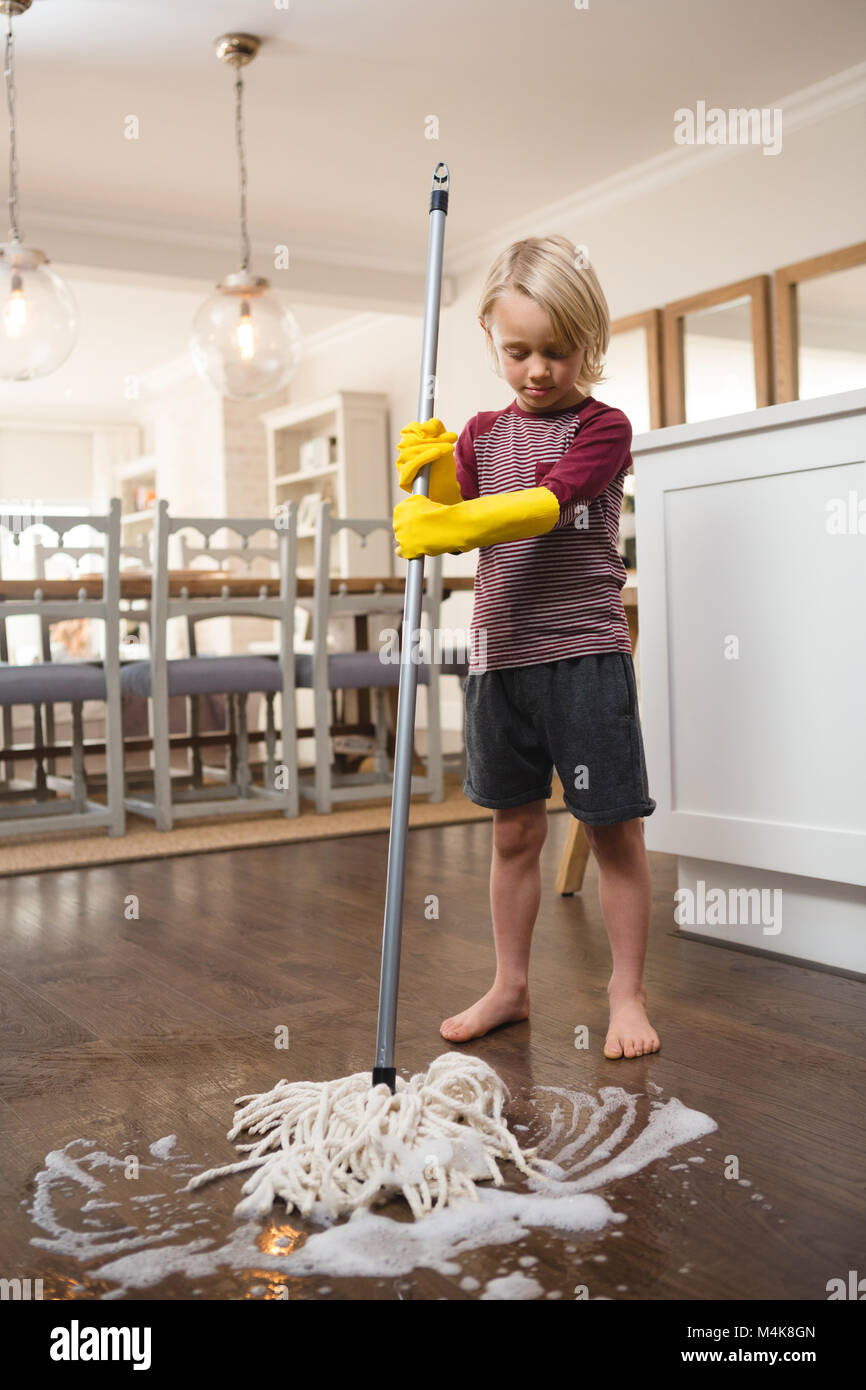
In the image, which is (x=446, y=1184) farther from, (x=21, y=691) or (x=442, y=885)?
(x=21, y=691)

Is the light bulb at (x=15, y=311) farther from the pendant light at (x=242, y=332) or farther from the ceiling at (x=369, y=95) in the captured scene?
the ceiling at (x=369, y=95)

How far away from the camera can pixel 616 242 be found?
17.0 feet

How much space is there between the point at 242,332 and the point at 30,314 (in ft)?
2.22

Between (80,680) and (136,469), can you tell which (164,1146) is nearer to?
(80,680)

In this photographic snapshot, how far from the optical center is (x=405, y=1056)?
4.71 feet

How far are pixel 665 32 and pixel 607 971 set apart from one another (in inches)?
126

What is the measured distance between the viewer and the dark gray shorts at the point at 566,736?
1.44 m

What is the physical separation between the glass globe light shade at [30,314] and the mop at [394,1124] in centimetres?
229

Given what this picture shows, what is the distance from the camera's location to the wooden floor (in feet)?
3.11

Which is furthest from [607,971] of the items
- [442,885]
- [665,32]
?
[665,32]

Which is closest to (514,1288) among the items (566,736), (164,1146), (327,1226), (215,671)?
(327,1226)

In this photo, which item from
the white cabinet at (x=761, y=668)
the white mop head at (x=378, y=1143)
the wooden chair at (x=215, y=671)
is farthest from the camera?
the wooden chair at (x=215, y=671)

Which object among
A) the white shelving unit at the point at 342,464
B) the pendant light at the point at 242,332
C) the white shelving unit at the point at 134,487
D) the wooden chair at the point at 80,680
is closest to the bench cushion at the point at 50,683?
the wooden chair at the point at 80,680

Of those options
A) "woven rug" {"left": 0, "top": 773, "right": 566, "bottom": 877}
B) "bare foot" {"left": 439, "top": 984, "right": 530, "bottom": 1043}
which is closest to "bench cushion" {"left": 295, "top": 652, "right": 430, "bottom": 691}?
"woven rug" {"left": 0, "top": 773, "right": 566, "bottom": 877}
